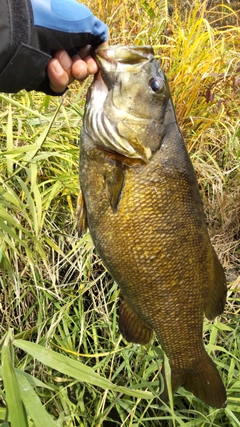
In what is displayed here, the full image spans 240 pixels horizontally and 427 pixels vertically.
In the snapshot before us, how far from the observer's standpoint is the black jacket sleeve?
46.1 inches

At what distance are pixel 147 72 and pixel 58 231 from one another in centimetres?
104

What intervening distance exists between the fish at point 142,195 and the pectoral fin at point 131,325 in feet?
0.15

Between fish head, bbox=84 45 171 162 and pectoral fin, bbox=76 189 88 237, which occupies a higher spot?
fish head, bbox=84 45 171 162

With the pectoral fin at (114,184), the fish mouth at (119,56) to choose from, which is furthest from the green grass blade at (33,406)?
the fish mouth at (119,56)

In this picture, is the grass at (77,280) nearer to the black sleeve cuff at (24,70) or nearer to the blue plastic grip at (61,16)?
the black sleeve cuff at (24,70)

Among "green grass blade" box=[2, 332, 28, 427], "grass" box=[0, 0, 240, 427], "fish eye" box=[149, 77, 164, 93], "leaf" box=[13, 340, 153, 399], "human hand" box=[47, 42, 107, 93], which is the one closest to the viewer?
"green grass blade" box=[2, 332, 28, 427]

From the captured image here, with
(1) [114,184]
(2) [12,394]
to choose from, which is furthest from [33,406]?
(1) [114,184]

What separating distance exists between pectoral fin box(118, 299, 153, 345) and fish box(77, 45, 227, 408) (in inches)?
1.8

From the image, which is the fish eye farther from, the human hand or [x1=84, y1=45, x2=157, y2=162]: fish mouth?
the human hand

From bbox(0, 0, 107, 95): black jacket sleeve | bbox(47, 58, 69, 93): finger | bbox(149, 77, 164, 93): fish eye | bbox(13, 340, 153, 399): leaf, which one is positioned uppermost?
bbox(0, 0, 107, 95): black jacket sleeve

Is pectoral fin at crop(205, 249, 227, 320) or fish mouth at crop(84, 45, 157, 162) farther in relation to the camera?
pectoral fin at crop(205, 249, 227, 320)

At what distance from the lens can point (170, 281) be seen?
4.71ft

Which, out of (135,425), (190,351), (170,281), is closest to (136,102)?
(170,281)

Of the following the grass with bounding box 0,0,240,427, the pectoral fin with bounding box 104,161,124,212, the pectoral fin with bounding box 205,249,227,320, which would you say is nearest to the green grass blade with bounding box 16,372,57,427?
the grass with bounding box 0,0,240,427
